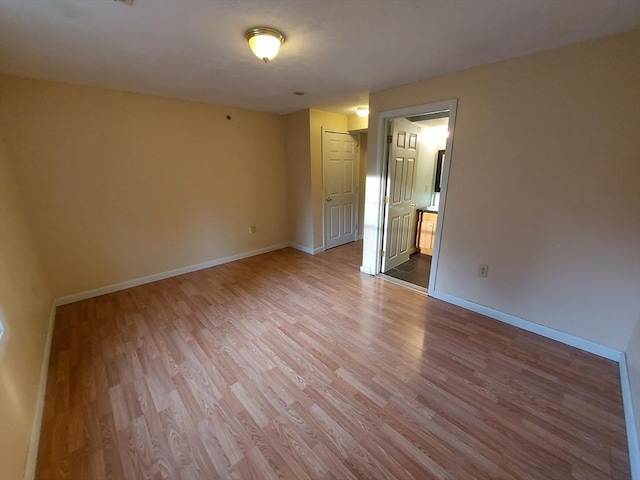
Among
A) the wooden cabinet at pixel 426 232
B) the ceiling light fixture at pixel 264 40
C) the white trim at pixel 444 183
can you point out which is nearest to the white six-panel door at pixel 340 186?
the wooden cabinet at pixel 426 232

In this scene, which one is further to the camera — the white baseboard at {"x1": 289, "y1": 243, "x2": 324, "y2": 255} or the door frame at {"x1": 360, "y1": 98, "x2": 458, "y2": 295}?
the white baseboard at {"x1": 289, "y1": 243, "x2": 324, "y2": 255}

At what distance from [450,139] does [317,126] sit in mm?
2043

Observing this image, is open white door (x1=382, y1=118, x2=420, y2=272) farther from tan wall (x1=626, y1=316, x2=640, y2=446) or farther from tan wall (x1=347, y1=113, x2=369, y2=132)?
tan wall (x1=626, y1=316, x2=640, y2=446)

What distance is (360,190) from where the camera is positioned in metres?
4.84

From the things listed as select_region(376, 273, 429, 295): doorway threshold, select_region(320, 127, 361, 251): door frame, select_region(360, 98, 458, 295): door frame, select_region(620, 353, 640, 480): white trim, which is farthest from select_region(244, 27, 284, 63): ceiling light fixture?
select_region(620, 353, 640, 480): white trim

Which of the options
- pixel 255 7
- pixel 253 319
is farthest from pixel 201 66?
pixel 253 319

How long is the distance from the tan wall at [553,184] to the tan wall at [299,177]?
180 centimetres

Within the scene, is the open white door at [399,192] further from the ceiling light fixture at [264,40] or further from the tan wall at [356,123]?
the ceiling light fixture at [264,40]

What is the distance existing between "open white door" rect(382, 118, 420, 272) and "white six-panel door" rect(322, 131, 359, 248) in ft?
4.11

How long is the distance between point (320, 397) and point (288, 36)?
2.36 m

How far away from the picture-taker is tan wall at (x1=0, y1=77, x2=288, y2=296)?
243cm

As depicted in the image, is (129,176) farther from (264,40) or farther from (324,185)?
(324,185)

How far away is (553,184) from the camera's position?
1.98m

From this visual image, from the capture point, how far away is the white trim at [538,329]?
1.96m
